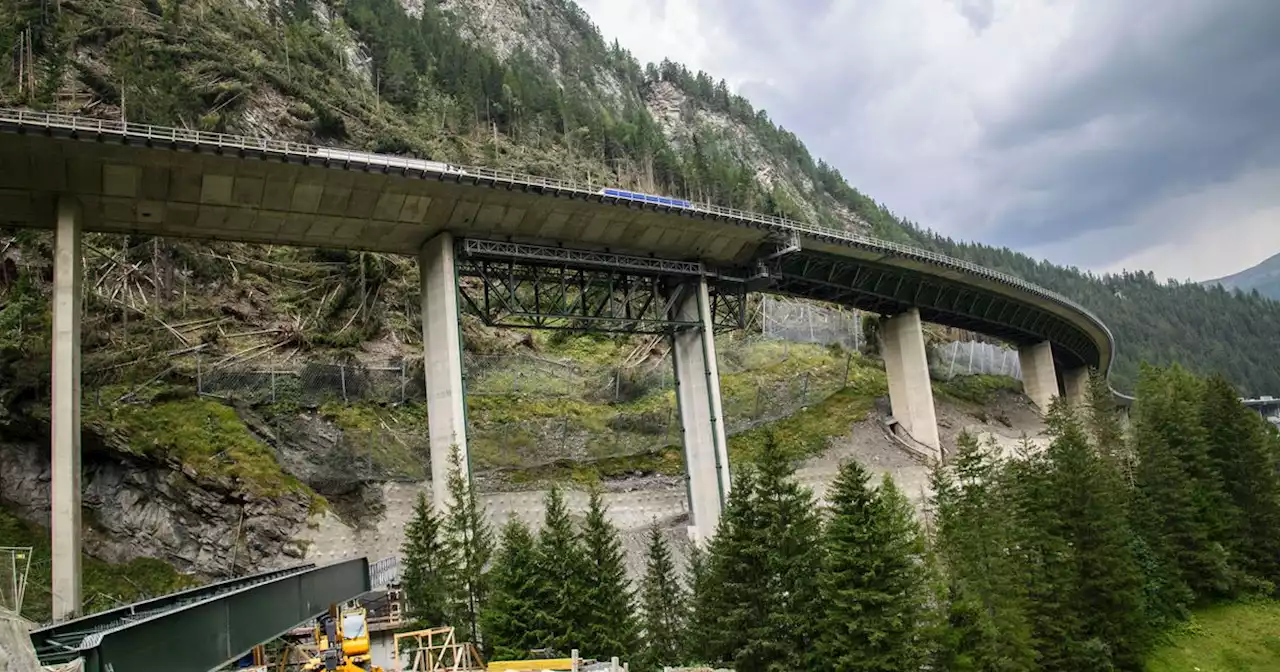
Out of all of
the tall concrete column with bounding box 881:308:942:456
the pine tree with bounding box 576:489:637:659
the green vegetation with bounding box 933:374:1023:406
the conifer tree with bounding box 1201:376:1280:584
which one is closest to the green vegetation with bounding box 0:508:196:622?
the pine tree with bounding box 576:489:637:659

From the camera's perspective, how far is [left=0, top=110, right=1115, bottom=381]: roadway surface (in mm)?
34000

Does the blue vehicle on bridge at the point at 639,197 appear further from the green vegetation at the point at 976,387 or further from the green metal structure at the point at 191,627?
the green vegetation at the point at 976,387

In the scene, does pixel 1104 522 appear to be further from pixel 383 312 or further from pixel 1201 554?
pixel 383 312

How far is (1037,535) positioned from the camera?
3588 centimetres

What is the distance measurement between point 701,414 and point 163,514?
89.6 ft

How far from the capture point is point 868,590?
86.6ft

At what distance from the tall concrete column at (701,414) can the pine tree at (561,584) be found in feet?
61.3

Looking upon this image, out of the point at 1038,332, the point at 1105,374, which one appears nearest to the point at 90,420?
the point at 1038,332

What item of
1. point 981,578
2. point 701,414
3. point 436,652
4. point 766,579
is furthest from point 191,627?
point 701,414

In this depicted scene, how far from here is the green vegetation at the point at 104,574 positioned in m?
33.8

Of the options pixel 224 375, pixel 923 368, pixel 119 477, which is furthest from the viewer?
pixel 923 368

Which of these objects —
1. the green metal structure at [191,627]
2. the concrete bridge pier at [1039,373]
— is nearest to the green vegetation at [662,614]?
the green metal structure at [191,627]

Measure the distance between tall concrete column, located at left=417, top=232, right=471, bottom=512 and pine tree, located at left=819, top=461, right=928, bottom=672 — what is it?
713 inches

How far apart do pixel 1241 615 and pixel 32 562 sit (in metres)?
56.2
